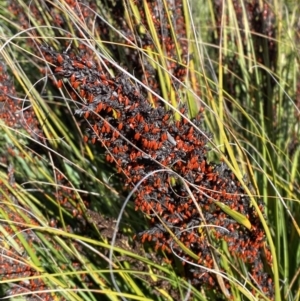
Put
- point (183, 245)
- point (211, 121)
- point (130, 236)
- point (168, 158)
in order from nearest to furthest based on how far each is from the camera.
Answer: point (168, 158)
point (183, 245)
point (130, 236)
point (211, 121)

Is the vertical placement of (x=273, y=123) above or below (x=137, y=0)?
below

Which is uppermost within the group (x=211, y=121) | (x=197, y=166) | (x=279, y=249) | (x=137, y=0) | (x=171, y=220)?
(x=137, y=0)

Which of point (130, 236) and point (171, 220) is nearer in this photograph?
point (171, 220)

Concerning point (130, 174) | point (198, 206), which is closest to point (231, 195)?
point (198, 206)

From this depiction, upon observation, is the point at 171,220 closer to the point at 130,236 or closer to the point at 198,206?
the point at 198,206

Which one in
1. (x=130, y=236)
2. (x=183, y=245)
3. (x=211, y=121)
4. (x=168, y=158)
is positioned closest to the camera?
(x=168, y=158)
